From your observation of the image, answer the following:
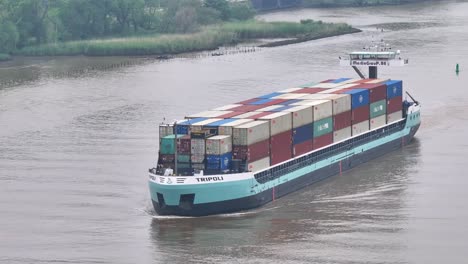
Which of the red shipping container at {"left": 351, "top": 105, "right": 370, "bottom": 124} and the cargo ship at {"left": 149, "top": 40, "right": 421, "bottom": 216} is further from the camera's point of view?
the red shipping container at {"left": 351, "top": 105, "right": 370, "bottom": 124}

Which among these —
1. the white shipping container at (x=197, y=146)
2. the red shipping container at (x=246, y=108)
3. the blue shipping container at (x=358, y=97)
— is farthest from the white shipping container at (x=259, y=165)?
the blue shipping container at (x=358, y=97)

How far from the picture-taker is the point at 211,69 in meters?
88.2

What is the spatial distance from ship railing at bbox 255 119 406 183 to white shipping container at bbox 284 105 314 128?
1.31 m

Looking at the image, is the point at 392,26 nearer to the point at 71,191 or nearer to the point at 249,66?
the point at 249,66

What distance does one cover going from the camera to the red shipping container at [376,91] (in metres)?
56.3

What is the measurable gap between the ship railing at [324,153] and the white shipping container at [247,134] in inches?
50.3

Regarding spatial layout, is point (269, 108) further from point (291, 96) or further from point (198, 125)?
point (198, 125)

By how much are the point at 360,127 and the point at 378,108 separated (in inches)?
98.6

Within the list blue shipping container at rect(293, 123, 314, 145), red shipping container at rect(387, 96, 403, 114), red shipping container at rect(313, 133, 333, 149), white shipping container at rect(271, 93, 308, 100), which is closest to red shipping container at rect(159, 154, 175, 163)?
blue shipping container at rect(293, 123, 314, 145)

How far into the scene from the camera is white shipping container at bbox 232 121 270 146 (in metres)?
46.1

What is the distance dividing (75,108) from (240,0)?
201 ft

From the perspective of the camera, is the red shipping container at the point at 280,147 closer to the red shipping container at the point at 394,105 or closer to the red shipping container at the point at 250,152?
the red shipping container at the point at 250,152

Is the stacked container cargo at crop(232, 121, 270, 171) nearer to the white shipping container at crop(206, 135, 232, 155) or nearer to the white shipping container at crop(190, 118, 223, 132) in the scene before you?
the white shipping container at crop(206, 135, 232, 155)

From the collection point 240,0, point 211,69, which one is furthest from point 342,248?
point 240,0
